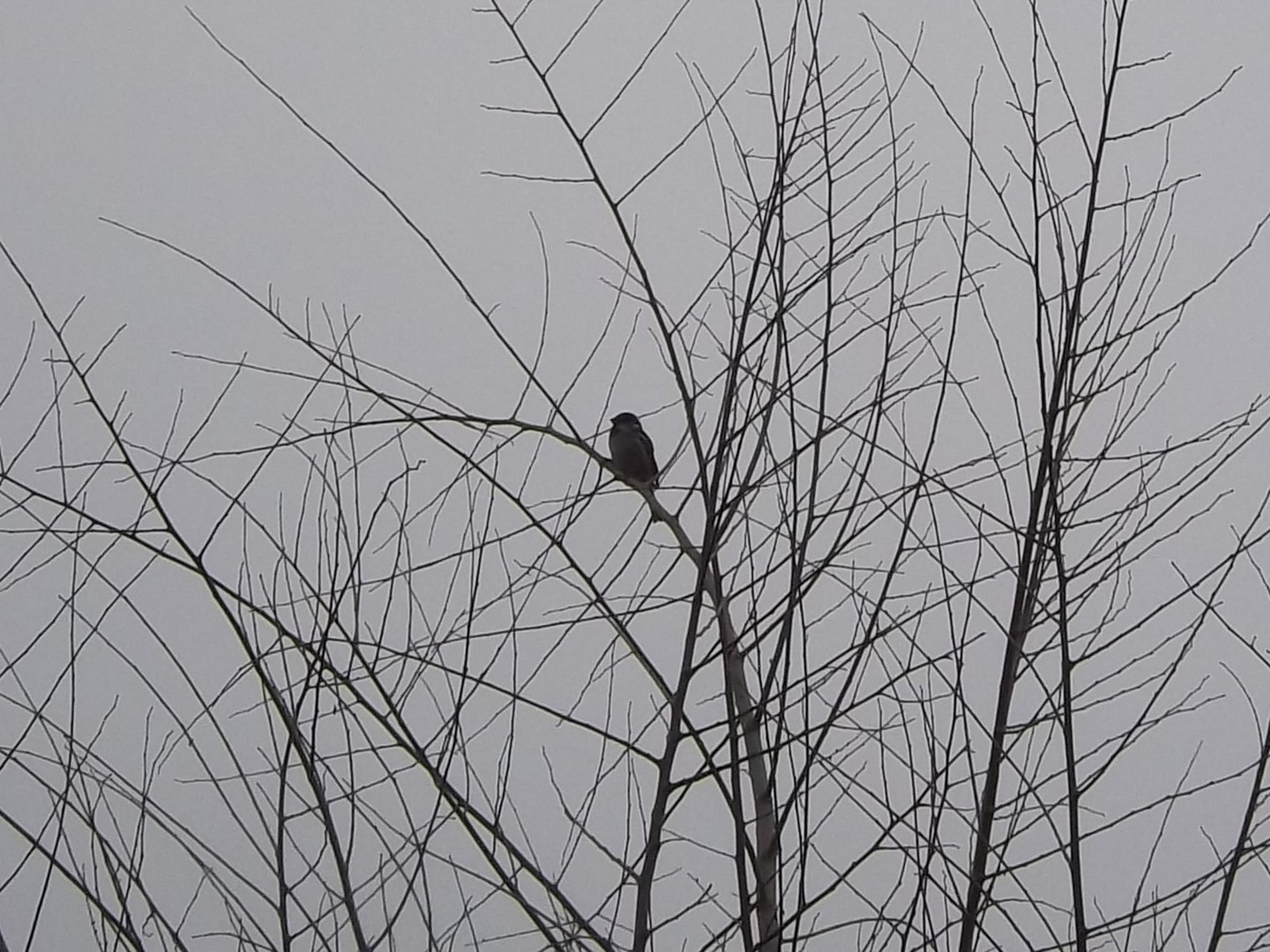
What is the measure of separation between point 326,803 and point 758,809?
0.48 m

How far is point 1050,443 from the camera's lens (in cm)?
123

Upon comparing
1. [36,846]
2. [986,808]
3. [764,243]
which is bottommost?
[986,808]

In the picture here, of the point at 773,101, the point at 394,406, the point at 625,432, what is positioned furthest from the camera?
the point at 625,432

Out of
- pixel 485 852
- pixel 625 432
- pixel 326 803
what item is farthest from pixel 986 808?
pixel 625 432

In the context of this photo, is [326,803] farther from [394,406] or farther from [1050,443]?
[1050,443]

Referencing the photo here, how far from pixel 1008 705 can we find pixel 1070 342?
1.03ft

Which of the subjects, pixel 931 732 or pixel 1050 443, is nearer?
pixel 1050 443

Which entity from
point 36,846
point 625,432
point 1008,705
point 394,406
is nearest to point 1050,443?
point 1008,705

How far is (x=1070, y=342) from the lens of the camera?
1.31 m

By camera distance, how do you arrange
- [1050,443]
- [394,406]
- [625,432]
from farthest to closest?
[625,432] < [394,406] < [1050,443]

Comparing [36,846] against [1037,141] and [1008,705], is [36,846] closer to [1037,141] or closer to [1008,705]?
[1008,705]

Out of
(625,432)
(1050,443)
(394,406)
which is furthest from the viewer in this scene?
(625,432)

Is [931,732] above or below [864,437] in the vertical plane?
below

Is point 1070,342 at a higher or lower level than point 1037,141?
lower
